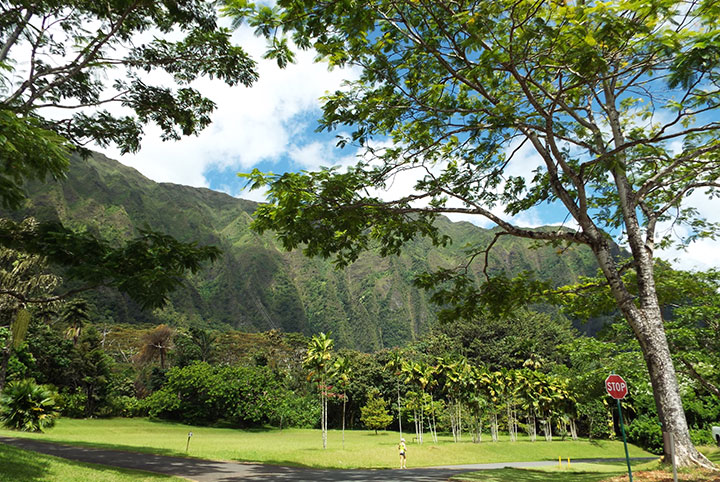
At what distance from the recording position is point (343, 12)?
654cm

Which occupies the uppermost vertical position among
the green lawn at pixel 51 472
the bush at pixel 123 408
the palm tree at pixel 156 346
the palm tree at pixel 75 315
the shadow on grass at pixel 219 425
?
the palm tree at pixel 75 315

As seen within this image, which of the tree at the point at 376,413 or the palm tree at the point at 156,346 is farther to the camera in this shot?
the palm tree at the point at 156,346

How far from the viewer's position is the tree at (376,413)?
53031 millimetres

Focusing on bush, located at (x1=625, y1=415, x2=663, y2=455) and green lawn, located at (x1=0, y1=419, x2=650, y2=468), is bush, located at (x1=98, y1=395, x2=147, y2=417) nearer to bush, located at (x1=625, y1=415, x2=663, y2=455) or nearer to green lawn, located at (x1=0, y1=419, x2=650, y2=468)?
green lawn, located at (x1=0, y1=419, x2=650, y2=468)

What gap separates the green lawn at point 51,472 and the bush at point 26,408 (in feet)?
40.6

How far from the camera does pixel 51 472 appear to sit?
381 inches

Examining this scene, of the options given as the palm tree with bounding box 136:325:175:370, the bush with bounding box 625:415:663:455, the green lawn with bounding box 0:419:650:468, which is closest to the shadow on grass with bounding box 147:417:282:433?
the green lawn with bounding box 0:419:650:468

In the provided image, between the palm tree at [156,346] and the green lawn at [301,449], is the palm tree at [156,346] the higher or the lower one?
the higher one

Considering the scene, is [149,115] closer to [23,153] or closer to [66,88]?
[66,88]

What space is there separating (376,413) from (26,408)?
1574 inches

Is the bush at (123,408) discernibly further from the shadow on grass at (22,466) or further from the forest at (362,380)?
the shadow on grass at (22,466)

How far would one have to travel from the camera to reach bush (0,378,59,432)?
2069 cm

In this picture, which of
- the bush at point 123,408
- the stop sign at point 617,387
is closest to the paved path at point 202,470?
the stop sign at point 617,387

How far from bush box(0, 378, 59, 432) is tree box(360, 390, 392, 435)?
38.2 metres
